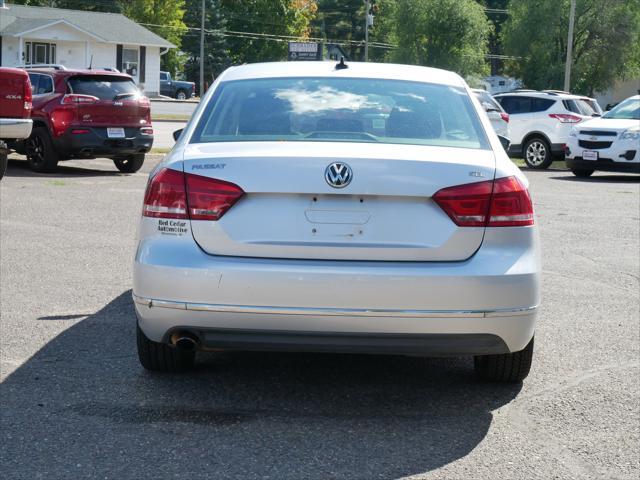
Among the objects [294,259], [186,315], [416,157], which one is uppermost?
[416,157]

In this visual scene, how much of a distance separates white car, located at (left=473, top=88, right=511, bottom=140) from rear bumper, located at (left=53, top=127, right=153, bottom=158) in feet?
28.4

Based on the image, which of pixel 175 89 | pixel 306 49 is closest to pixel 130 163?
pixel 306 49

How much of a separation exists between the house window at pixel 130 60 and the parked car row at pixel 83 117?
155 ft

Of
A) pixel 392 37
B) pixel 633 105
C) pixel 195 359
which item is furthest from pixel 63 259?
pixel 392 37

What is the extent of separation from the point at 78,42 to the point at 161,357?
189 feet

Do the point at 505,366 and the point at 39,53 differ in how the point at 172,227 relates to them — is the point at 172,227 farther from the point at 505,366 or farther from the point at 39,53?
the point at 39,53

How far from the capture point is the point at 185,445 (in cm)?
439

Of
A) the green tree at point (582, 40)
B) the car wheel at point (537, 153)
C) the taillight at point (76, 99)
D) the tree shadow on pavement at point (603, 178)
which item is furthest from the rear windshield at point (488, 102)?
the green tree at point (582, 40)

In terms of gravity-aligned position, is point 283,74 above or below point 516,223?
above

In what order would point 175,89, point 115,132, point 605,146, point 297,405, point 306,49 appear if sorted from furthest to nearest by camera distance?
point 175,89, point 306,49, point 605,146, point 115,132, point 297,405

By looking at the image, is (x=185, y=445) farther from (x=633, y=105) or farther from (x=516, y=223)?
(x=633, y=105)

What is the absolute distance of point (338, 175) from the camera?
458 centimetres

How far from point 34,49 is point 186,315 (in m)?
57.6

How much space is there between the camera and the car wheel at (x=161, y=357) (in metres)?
5.34
